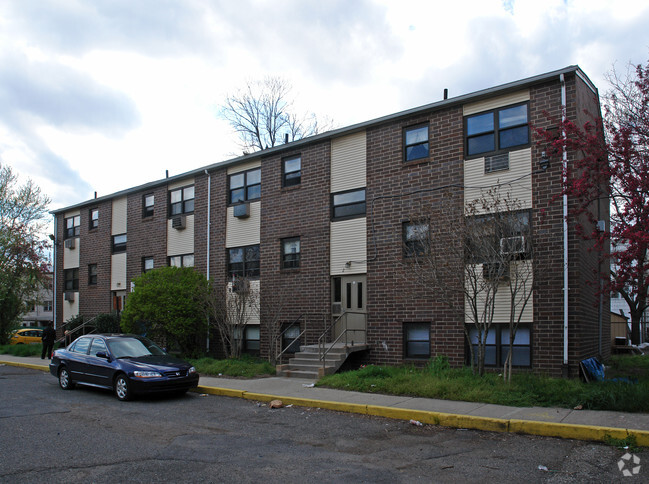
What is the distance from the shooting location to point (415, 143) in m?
15.4

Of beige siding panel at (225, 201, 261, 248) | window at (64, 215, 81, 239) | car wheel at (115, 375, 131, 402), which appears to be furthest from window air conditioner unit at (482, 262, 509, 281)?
window at (64, 215, 81, 239)

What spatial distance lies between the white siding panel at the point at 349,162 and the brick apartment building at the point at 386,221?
0.04 meters

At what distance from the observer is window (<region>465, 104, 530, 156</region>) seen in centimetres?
1354

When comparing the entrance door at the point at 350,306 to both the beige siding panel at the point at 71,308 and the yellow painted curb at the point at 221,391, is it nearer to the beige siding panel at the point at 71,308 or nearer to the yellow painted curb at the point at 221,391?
the yellow painted curb at the point at 221,391

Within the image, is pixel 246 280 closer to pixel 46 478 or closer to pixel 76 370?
pixel 76 370

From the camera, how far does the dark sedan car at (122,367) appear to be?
36.6ft

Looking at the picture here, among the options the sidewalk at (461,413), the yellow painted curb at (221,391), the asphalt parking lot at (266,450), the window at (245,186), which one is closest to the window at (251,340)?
the window at (245,186)

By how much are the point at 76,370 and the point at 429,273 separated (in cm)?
865

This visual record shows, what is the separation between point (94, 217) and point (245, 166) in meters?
11.3

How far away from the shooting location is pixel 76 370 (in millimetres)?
12625

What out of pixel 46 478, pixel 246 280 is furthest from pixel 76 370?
pixel 46 478

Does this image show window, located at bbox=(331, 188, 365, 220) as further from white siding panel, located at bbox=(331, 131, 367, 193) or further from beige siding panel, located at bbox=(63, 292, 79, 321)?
beige siding panel, located at bbox=(63, 292, 79, 321)

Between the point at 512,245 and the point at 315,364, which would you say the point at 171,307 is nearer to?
the point at 315,364

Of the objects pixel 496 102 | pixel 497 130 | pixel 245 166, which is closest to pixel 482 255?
pixel 497 130
